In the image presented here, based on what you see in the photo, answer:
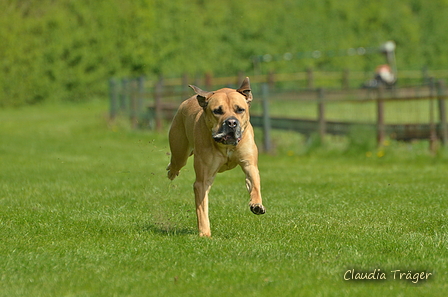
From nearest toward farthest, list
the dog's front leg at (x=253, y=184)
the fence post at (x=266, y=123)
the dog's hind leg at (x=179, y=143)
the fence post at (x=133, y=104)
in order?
the dog's front leg at (x=253, y=184) → the dog's hind leg at (x=179, y=143) → the fence post at (x=266, y=123) → the fence post at (x=133, y=104)

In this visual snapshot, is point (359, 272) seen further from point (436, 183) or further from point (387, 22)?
point (387, 22)

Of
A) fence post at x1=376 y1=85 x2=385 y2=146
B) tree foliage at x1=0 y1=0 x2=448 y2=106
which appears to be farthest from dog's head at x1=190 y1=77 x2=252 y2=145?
tree foliage at x1=0 y1=0 x2=448 y2=106

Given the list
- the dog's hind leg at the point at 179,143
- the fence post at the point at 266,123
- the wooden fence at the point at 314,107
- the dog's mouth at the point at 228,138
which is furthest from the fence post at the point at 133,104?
the dog's mouth at the point at 228,138

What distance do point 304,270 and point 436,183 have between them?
5.65 meters

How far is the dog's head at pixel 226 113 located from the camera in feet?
20.5

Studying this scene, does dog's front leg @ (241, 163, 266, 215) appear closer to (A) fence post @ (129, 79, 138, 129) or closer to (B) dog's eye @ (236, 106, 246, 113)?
(B) dog's eye @ (236, 106, 246, 113)

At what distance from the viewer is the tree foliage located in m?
29.6

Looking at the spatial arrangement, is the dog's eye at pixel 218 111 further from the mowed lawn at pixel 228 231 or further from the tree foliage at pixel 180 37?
the tree foliage at pixel 180 37

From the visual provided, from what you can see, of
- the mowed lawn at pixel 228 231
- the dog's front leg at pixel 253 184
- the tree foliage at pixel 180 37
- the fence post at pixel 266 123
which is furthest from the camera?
the tree foliage at pixel 180 37

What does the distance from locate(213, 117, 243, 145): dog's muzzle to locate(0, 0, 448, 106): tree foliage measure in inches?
815

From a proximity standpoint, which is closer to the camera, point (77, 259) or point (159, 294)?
point (159, 294)

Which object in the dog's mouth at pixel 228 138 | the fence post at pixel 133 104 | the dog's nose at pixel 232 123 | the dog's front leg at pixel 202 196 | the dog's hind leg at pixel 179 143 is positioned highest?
the dog's nose at pixel 232 123

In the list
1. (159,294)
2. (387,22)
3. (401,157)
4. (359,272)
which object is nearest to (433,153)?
(401,157)

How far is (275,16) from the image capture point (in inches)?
1353
